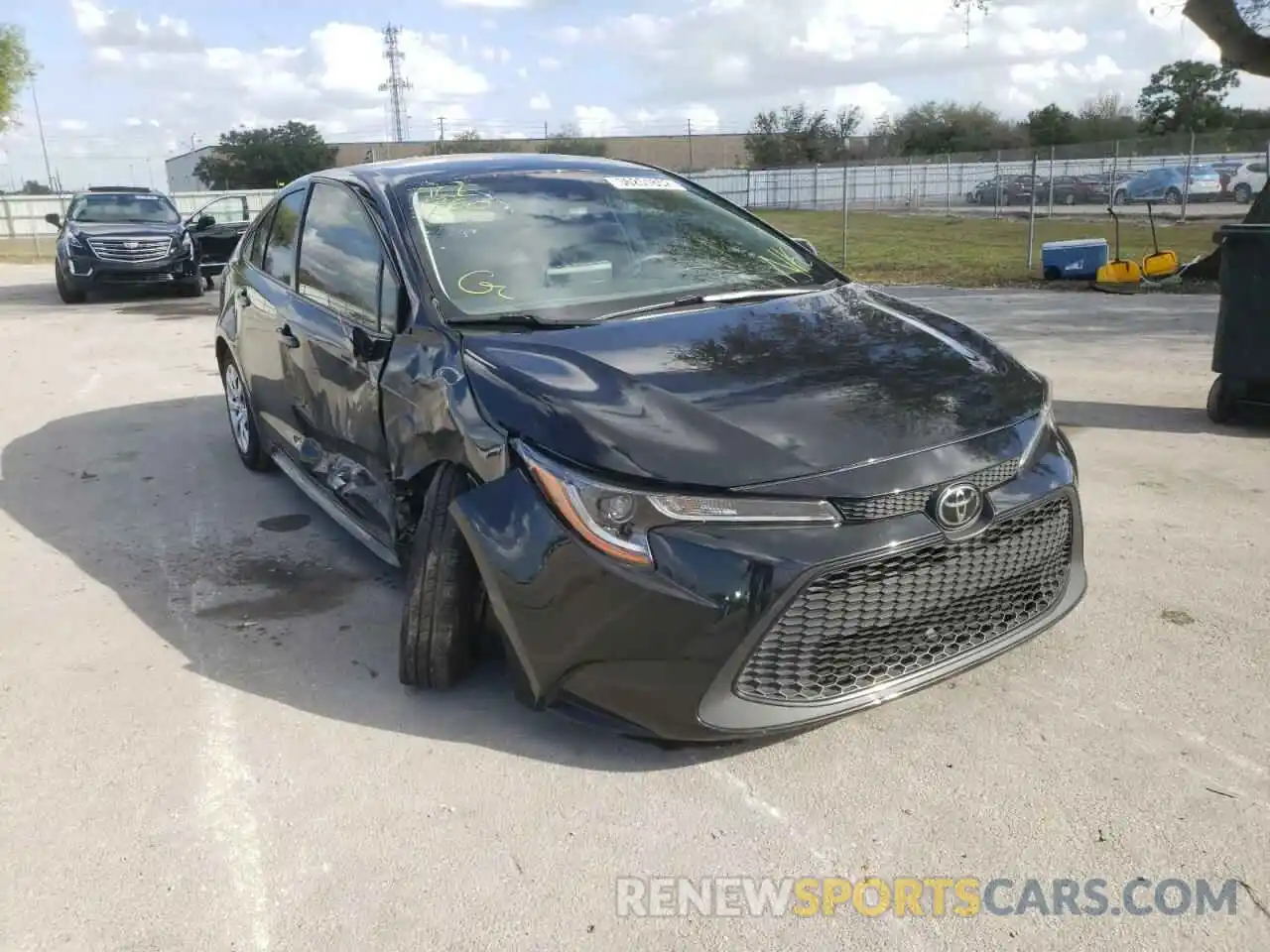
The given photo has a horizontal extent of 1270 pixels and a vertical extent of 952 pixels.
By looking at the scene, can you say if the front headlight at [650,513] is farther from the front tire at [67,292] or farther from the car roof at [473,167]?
the front tire at [67,292]

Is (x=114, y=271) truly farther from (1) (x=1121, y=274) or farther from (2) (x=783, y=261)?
(1) (x=1121, y=274)

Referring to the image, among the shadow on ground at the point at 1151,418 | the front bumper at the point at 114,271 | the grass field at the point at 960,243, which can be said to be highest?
the front bumper at the point at 114,271

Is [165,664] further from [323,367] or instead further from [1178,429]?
[1178,429]

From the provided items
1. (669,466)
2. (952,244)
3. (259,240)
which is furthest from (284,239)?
(952,244)

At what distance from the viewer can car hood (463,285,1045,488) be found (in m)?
2.67

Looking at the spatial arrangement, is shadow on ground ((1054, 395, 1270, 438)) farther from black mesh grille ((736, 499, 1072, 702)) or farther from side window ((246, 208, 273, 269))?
side window ((246, 208, 273, 269))

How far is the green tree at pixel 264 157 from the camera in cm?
6369

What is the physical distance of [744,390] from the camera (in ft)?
9.59

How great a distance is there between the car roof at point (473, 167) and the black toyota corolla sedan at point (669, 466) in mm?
81

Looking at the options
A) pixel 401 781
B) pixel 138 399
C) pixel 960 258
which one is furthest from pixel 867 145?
pixel 401 781

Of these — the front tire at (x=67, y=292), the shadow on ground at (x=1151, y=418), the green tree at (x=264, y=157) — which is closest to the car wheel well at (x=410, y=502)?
the shadow on ground at (x=1151, y=418)

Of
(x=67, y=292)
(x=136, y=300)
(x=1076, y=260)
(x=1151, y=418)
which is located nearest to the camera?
(x=1151, y=418)

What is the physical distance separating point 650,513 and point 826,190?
4521 centimetres

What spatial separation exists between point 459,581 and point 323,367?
4.91 ft
